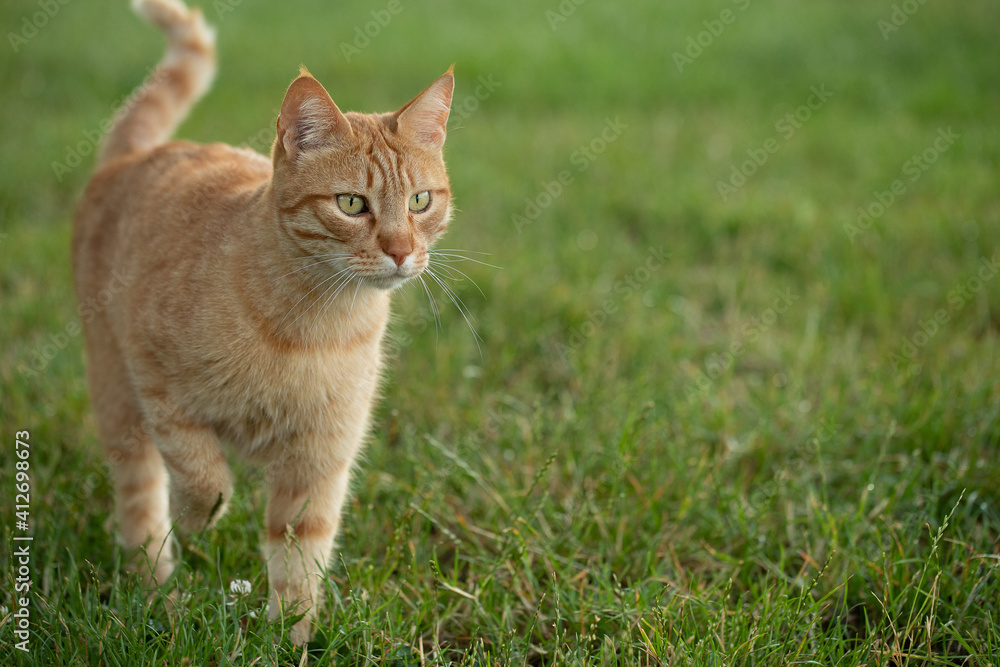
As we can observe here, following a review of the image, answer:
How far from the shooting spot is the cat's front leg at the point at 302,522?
2217 millimetres

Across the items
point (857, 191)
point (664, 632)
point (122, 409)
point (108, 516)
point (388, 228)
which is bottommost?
point (108, 516)

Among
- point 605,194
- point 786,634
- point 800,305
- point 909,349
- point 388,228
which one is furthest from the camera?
point 605,194

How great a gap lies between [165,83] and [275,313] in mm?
1383

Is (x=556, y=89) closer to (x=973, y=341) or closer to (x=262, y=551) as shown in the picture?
(x=973, y=341)

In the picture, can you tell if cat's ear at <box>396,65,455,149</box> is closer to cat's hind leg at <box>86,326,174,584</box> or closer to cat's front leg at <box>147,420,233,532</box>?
cat's front leg at <box>147,420,233,532</box>

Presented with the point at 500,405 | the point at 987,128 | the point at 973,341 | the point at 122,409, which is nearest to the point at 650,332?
the point at 500,405

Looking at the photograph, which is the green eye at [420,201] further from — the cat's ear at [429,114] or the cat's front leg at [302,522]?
the cat's front leg at [302,522]

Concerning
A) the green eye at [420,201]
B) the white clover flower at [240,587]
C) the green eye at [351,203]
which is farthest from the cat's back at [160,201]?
the white clover flower at [240,587]

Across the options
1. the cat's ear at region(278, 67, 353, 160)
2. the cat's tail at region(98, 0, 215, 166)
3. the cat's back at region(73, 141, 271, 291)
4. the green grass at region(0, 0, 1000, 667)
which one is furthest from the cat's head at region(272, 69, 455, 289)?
the cat's tail at region(98, 0, 215, 166)

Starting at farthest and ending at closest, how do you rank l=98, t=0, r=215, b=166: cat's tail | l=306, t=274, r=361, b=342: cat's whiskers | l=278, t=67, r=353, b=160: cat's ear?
l=98, t=0, r=215, b=166: cat's tail, l=306, t=274, r=361, b=342: cat's whiskers, l=278, t=67, r=353, b=160: cat's ear

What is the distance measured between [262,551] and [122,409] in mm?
585

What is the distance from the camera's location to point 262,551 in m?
2.39

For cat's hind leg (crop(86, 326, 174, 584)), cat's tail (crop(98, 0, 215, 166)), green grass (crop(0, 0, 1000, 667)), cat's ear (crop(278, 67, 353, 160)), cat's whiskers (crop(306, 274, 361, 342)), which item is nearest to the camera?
cat's ear (crop(278, 67, 353, 160))

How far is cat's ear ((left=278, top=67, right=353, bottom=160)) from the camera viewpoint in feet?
6.15
